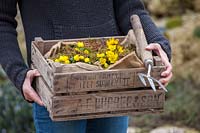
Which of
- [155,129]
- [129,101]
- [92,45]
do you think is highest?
[92,45]

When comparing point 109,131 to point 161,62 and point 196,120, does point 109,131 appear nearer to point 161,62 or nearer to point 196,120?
point 161,62

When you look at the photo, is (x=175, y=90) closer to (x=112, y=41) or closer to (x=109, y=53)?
(x=112, y=41)

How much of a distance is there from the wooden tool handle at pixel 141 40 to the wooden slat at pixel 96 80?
0.13 ft

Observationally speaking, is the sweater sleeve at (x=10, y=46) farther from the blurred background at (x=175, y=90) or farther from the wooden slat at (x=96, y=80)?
the blurred background at (x=175, y=90)

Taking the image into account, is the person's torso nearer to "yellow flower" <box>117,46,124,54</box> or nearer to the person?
the person

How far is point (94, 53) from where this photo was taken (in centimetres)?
238

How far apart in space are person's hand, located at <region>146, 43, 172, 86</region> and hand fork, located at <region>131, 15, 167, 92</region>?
0.03m

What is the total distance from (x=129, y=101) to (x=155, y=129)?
261 centimetres

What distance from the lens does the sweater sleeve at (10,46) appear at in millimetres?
2436

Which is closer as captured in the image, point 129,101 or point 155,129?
point 129,101

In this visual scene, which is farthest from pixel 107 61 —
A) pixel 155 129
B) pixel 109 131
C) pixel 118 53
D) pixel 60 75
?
pixel 155 129

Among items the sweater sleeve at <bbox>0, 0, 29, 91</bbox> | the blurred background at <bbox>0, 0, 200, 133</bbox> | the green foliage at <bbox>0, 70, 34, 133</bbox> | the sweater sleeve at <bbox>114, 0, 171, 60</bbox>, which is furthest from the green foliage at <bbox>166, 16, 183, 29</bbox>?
the sweater sleeve at <bbox>0, 0, 29, 91</bbox>

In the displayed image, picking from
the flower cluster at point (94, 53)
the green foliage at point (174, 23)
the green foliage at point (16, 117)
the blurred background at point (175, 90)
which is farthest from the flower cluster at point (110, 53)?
the green foliage at point (174, 23)

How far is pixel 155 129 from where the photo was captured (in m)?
4.83
